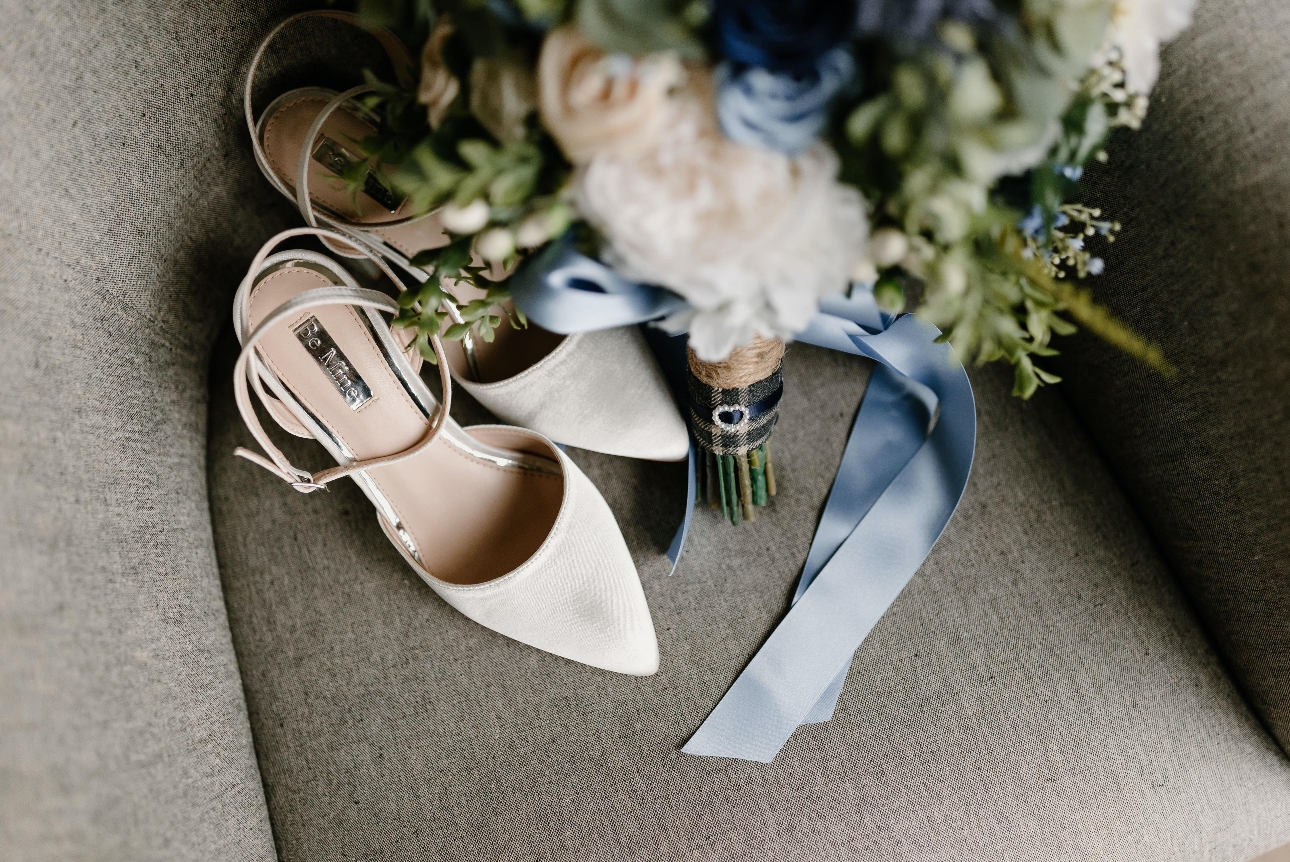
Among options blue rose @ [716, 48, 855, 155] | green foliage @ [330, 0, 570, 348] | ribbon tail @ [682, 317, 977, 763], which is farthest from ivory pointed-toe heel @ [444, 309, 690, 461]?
blue rose @ [716, 48, 855, 155]

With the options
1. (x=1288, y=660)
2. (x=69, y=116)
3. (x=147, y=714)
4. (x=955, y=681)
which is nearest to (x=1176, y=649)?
(x=1288, y=660)

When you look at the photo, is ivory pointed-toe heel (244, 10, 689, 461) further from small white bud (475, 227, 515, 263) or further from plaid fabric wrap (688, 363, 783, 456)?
small white bud (475, 227, 515, 263)

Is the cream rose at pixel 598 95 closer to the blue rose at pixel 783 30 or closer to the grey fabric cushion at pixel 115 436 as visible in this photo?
the blue rose at pixel 783 30

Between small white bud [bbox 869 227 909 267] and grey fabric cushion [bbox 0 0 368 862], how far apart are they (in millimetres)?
684

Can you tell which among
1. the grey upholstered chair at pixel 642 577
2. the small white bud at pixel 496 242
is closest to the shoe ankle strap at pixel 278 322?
the grey upholstered chair at pixel 642 577

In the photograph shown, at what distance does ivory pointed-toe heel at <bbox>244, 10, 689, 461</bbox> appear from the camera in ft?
2.70

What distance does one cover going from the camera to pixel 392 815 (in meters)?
0.77

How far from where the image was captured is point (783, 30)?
0.37 meters

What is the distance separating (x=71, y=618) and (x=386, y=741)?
0.31 m

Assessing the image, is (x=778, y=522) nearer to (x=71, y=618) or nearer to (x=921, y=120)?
(x=921, y=120)

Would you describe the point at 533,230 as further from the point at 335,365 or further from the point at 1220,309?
the point at 1220,309

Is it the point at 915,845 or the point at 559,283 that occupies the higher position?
the point at 559,283

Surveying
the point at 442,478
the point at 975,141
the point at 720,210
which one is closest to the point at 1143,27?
the point at 975,141

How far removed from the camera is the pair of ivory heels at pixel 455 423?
2.59ft
